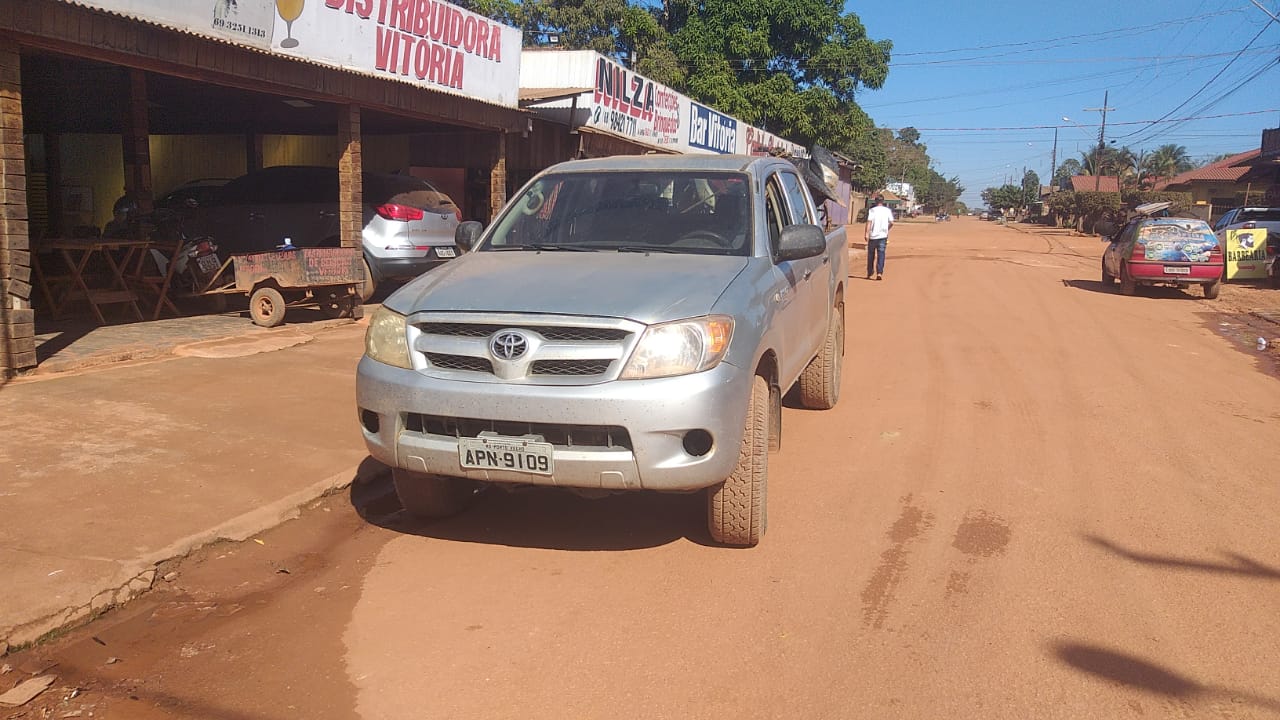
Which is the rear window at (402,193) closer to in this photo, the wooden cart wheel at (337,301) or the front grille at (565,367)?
the wooden cart wheel at (337,301)

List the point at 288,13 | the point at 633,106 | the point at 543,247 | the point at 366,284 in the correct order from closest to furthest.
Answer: the point at 543,247, the point at 288,13, the point at 366,284, the point at 633,106

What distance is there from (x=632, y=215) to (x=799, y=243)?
959 millimetres

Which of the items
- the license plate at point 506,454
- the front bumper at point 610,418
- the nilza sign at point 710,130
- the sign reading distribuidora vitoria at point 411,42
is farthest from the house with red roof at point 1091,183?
the license plate at point 506,454

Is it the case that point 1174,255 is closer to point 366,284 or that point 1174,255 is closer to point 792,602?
point 366,284

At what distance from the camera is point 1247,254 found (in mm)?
20203

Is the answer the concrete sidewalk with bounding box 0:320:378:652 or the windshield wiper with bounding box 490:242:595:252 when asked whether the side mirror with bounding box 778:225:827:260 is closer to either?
the windshield wiper with bounding box 490:242:595:252

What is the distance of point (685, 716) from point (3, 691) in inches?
90.3

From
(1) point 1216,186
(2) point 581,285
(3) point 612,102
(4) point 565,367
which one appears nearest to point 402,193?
(3) point 612,102

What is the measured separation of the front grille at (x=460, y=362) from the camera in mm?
4172

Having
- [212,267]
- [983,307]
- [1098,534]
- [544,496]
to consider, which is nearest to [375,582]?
[544,496]

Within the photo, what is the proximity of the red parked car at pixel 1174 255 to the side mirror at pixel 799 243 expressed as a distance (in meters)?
14.1

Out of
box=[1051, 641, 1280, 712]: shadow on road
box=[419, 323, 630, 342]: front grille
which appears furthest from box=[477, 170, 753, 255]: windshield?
box=[1051, 641, 1280, 712]: shadow on road

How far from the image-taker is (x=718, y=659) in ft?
11.5

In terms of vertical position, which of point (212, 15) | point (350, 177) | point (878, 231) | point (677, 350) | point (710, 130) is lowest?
point (677, 350)
